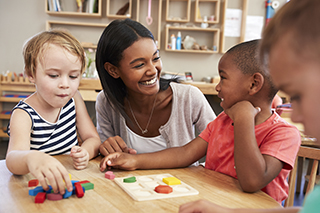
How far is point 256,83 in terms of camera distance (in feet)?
3.15

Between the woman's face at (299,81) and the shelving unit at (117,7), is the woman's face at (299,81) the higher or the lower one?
the lower one

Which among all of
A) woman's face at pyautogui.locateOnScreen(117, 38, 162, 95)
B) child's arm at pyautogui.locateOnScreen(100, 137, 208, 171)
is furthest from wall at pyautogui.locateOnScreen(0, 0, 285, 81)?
child's arm at pyautogui.locateOnScreen(100, 137, 208, 171)

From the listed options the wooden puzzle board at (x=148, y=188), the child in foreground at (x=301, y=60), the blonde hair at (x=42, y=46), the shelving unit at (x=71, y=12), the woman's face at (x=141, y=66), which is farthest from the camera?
the shelving unit at (x=71, y=12)

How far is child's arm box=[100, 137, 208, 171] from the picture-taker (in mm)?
911

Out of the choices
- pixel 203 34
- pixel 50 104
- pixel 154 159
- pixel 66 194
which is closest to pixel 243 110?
pixel 154 159

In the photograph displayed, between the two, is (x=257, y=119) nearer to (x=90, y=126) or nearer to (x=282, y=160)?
(x=282, y=160)

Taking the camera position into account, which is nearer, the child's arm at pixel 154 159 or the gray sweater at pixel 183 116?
the child's arm at pixel 154 159

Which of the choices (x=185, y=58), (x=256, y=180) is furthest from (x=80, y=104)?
(x=185, y=58)

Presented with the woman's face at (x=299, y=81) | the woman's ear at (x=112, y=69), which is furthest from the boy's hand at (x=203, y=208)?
the woman's ear at (x=112, y=69)

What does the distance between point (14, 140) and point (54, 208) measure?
1.27 ft

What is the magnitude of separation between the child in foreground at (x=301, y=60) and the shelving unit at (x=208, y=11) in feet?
12.1

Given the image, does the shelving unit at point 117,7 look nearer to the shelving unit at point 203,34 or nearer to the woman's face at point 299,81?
the shelving unit at point 203,34

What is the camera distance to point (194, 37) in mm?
4141

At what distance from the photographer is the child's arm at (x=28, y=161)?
685mm
